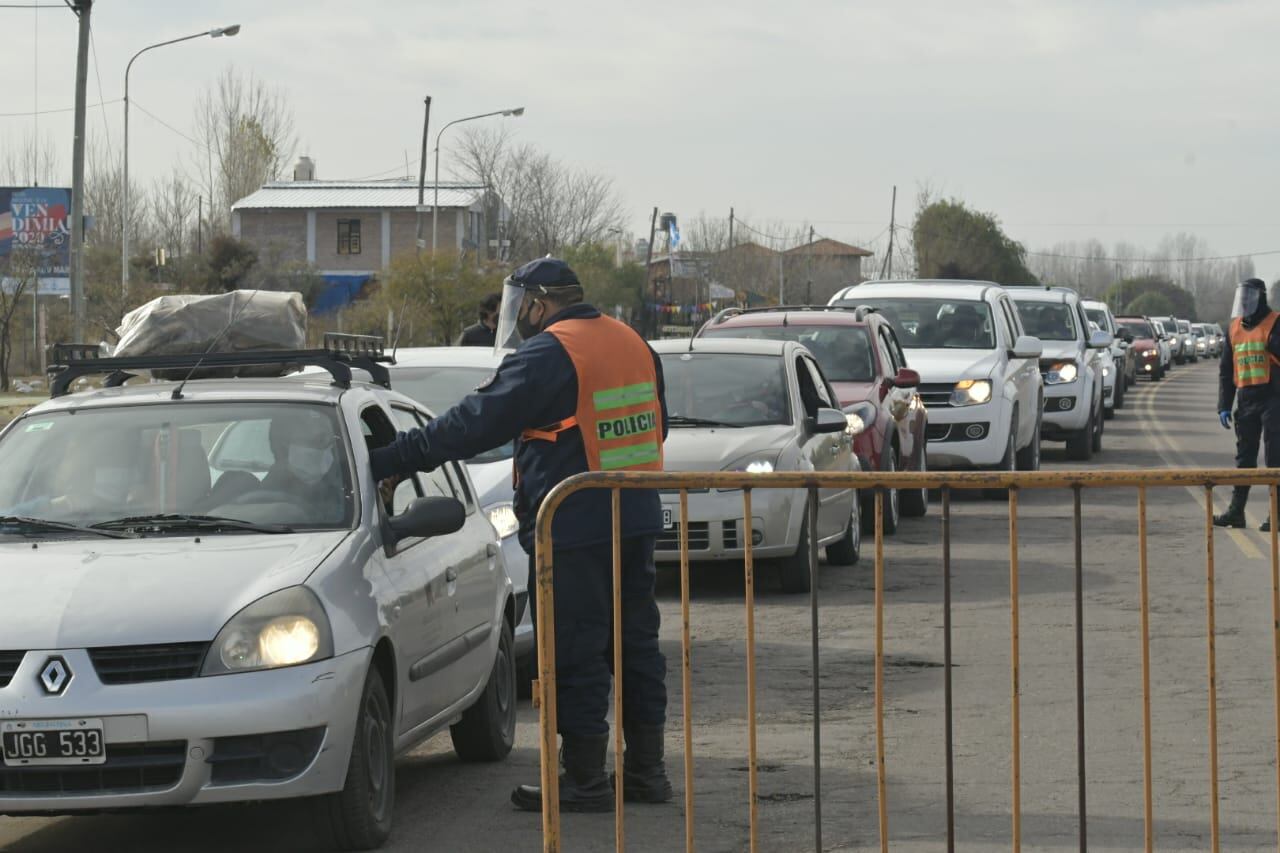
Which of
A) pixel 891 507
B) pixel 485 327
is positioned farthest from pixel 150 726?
pixel 891 507

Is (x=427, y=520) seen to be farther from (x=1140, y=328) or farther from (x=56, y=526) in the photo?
(x=1140, y=328)

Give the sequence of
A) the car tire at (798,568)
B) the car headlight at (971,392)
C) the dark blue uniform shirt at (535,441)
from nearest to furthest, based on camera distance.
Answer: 1. the dark blue uniform shirt at (535,441)
2. the car tire at (798,568)
3. the car headlight at (971,392)

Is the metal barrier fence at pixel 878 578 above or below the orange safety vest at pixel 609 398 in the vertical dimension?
below

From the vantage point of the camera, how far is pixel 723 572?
13031 millimetres

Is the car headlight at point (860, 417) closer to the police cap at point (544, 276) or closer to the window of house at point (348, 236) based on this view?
the police cap at point (544, 276)

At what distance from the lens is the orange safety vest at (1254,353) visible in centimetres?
1480

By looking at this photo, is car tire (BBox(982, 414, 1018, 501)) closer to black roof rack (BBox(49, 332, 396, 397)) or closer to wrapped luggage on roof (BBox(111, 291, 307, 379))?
wrapped luggage on roof (BBox(111, 291, 307, 379))

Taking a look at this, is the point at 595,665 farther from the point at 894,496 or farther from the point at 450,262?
the point at 450,262

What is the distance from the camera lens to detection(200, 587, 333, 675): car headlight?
5.35m

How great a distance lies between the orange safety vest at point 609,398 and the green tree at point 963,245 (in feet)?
252

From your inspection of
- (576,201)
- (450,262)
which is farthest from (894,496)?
(576,201)

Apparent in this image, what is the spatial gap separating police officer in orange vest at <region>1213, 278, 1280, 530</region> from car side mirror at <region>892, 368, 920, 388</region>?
99.3 inches

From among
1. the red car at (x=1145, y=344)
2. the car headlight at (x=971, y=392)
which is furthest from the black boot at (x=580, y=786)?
the red car at (x=1145, y=344)

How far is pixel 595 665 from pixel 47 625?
72.2 inches
